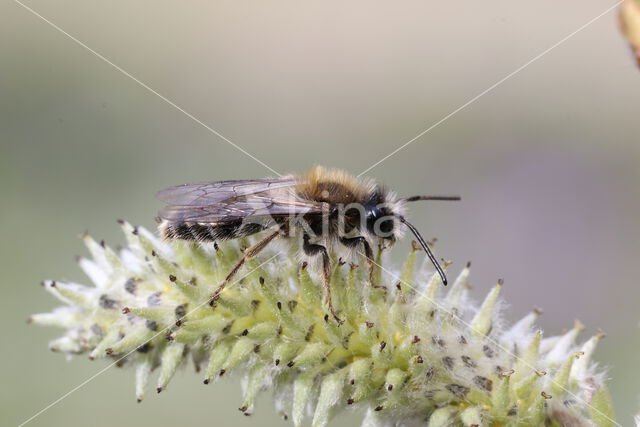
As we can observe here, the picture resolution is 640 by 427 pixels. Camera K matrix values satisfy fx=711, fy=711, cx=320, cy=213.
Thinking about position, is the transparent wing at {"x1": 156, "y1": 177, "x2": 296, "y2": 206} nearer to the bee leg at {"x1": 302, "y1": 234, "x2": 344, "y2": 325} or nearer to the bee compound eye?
the bee leg at {"x1": 302, "y1": 234, "x2": 344, "y2": 325}

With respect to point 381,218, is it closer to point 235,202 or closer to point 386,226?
point 386,226

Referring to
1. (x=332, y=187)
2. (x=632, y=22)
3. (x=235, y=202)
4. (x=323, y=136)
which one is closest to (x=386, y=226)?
(x=332, y=187)

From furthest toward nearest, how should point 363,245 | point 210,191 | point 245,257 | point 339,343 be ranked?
point 210,191, point 363,245, point 245,257, point 339,343

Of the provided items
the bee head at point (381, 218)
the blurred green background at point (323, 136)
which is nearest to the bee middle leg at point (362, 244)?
the bee head at point (381, 218)

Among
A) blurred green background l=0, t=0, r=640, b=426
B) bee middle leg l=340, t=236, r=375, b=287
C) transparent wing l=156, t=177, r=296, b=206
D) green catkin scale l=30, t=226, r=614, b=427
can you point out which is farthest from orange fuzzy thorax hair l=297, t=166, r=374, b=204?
blurred green background l=0, t=0, r=640, b=426

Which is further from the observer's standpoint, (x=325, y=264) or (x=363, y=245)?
(x=363, y=245)

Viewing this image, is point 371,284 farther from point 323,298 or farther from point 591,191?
point 591,191
